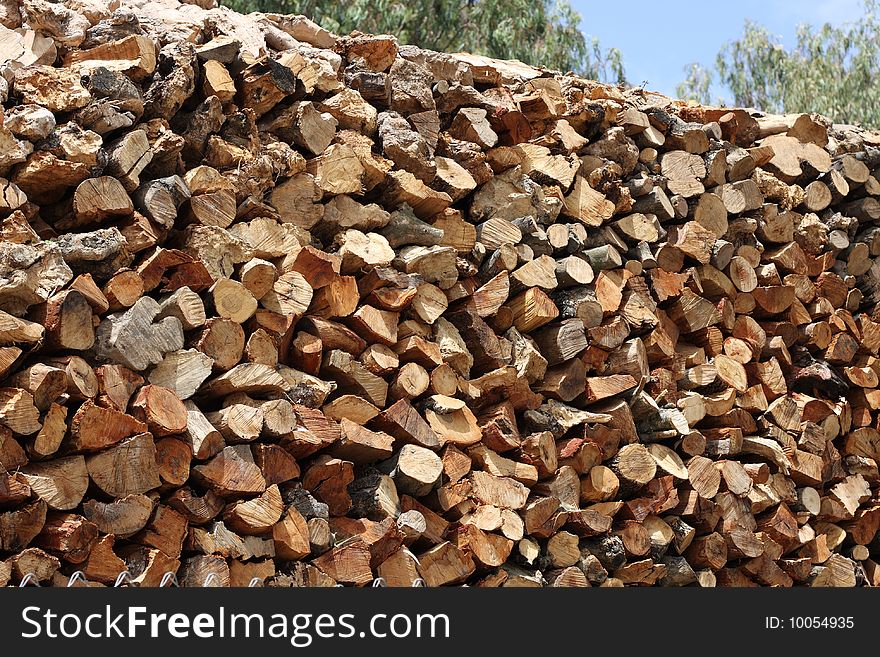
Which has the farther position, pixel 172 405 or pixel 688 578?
pixel 688 578

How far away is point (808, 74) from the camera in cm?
1304

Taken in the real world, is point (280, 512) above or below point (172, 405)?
below

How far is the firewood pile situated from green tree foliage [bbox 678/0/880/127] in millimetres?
8689

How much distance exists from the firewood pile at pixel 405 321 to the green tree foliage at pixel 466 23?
17.5ft

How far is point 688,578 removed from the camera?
3504mm

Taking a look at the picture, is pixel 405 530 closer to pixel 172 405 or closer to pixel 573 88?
pixel 172 405

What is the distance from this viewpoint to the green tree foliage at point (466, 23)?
8.91m

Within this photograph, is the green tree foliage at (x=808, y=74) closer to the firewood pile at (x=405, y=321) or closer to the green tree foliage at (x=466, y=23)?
the green tree foliage at (x=466, y=23)

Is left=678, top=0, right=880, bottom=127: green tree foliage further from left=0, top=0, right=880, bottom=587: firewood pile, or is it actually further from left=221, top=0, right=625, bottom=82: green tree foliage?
left=0, top=0, right=880, bottom=587: firewood pile

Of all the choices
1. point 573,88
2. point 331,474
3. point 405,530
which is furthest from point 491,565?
point 573,88

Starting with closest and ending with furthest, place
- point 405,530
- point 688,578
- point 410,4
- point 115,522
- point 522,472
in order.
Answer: point 115,522 < point 405,530 < point 522,472 < point 688,578 < point 410,4

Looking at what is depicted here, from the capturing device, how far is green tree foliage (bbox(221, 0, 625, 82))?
8914 millimetres

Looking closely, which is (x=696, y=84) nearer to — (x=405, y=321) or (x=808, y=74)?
(x=808, y=74)

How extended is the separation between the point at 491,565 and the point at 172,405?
3.28ft
